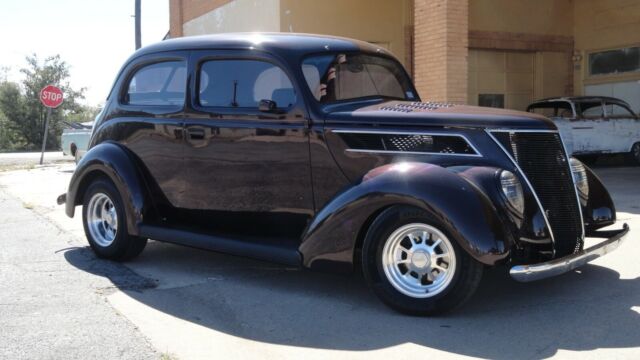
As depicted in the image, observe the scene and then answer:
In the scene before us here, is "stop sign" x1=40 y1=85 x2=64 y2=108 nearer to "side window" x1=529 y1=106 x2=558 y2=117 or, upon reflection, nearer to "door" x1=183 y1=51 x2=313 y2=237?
"side window" x1=529 y1=106 x2=558 y2=117

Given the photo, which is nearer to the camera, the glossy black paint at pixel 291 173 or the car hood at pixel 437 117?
the glossy black paint at pixel 291 173

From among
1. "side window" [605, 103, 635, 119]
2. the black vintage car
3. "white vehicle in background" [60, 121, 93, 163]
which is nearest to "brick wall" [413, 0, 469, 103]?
the black vintage car

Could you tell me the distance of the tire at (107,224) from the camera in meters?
5.95

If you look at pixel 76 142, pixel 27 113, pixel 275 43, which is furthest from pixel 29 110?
pixel 275 43

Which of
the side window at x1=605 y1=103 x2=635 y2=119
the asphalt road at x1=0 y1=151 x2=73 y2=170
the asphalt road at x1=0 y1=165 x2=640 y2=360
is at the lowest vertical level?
the asphalt road at x1=0 y1=165 x2=640 y2=360

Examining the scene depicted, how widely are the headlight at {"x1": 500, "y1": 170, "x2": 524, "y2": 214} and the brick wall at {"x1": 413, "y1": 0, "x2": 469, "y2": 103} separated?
6.27 m

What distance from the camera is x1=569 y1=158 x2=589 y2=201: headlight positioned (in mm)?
5074

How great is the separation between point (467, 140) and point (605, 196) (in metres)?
1.61

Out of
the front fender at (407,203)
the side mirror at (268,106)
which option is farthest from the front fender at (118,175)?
the front fender at (407,203)

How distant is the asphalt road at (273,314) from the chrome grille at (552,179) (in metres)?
0.50

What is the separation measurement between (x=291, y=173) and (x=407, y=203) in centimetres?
111

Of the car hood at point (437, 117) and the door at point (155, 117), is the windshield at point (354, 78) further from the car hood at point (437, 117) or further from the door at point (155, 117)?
the door at point (155, 117)

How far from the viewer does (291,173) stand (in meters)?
4.98

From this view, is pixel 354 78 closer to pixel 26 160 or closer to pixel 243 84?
pixel 243 84
